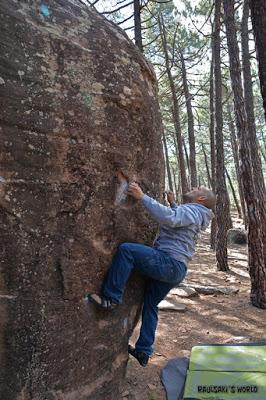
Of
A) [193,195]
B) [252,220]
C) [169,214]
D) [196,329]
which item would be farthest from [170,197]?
[252,220]

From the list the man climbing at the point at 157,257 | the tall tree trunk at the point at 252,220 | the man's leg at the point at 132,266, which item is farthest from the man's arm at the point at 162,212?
the tall tree trunk at the point at 252,220

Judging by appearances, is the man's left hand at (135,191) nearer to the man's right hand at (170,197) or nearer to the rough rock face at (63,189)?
the rough rock face at (63,189)

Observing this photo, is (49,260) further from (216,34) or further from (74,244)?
(216,34)

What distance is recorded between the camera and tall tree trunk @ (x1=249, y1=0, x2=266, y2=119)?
4.54m

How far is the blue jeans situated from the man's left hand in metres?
0.44

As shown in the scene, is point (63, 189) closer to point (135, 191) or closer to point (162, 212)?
point (135, 191)

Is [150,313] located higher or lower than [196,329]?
higher

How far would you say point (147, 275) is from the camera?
12.4 ft

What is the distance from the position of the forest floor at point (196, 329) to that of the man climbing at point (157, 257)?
0.52m

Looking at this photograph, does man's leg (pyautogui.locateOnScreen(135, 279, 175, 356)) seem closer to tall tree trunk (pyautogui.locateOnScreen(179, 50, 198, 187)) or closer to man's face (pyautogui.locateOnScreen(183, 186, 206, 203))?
man's face (pyautogui.locateOnScreen(183, 186, 206, 203))

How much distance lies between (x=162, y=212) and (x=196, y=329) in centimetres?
310

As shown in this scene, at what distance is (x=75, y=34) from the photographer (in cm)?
348

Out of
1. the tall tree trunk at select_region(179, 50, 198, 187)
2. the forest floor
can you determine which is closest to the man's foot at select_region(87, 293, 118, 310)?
the forest floor

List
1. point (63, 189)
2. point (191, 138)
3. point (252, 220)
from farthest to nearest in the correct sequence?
point (191, 138), point (252, 220), point (63, 189)
